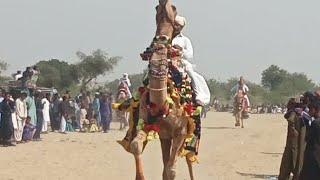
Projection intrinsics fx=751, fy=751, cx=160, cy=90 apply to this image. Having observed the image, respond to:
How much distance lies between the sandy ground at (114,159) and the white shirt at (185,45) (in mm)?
3992

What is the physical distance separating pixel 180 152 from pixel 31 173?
18.6 feet

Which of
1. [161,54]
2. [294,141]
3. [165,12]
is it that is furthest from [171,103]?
[294,141]

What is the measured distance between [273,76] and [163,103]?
9410cm

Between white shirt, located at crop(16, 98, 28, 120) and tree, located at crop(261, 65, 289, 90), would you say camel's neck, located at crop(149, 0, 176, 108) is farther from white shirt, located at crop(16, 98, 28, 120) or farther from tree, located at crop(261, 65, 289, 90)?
tree, located at crop(261, 65, 289, 90)

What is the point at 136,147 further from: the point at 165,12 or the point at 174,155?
the point at 165,12

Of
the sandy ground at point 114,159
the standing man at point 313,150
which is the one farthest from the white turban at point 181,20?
the sandy ground at point 114,159

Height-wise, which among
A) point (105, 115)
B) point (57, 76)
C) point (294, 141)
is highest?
point (57, 76)

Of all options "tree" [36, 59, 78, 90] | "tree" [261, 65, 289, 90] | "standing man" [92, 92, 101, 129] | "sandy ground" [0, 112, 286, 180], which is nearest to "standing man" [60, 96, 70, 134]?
"standing man" [92, 92, 101, 129]

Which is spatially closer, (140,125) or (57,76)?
(140,125)

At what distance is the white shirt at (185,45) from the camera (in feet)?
34.3

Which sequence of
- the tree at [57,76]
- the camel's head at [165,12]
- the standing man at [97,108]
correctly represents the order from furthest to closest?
1. the tree at [57,76]
2. the standing man at [97,108]
3. the camel's head at [165,12]

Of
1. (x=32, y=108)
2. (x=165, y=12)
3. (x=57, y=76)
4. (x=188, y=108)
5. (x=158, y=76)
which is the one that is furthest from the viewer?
(x=57, y=76)

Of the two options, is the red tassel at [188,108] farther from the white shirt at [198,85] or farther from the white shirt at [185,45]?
the white shirt at [185,45]

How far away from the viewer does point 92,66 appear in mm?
66688
